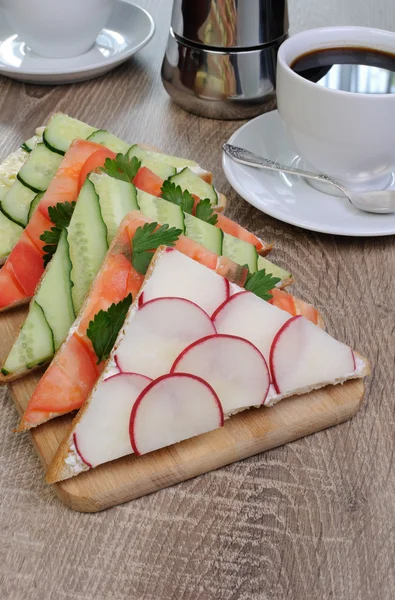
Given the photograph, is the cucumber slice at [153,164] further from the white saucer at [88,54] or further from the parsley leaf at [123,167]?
the white saucer at [88,54]

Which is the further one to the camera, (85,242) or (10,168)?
(10,168)

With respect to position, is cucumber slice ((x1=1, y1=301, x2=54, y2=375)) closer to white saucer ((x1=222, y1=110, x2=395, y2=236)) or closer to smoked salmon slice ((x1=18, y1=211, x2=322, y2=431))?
smoked salmon slice ((x1=18, y1=211, x2=322, y2=431))

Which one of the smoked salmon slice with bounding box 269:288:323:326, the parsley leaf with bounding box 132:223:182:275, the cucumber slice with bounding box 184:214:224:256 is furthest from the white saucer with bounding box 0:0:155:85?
the smoked salmon slice with bounding box 269:288:323:326

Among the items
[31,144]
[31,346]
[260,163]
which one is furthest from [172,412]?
[31,144]

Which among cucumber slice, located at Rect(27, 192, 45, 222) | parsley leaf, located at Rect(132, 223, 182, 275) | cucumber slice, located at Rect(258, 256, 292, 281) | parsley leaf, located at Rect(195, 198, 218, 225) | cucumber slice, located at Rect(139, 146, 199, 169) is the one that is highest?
parsley leaf, located at Rect(132, 223, 182, 275)

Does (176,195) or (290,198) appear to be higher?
(176,195)

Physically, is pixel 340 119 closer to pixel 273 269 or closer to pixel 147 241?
pixel 273 269

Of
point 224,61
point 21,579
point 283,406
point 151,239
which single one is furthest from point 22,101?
point 21,579
